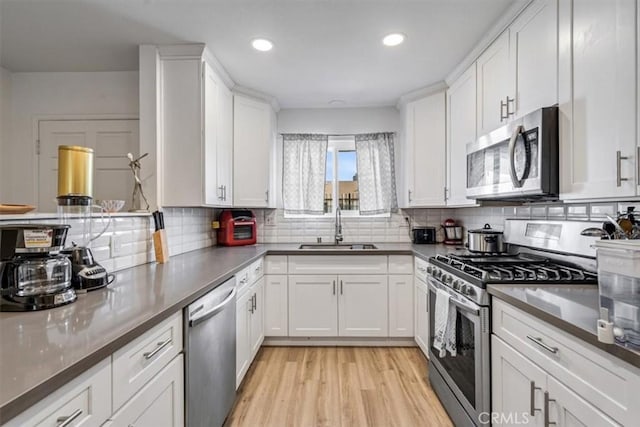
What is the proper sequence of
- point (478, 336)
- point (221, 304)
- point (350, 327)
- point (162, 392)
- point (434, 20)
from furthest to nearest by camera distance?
1. point (350, 327)
2. point (434, 20)
3. point (221, 304)
4. point (478, 336)
5. point (162, 392)

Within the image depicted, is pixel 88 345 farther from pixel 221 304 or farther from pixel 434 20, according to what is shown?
pixel 434 20

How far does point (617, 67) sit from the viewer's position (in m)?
1.18

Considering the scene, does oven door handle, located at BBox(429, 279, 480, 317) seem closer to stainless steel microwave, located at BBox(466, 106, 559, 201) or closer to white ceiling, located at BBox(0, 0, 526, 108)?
stainless steel microwave, located at BBox(466, 106, 559, 201)

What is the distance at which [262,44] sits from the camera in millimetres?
2260

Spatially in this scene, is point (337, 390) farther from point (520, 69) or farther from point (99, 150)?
point (99, 150)

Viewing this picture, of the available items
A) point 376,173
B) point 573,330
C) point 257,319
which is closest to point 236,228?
point 257,319

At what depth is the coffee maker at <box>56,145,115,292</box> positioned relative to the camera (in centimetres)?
141

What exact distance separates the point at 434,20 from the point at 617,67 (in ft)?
3.60

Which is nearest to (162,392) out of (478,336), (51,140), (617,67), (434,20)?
(478,336)

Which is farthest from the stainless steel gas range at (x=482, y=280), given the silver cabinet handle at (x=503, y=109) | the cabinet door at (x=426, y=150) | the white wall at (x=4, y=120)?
the white wall at (x=4, y=120)

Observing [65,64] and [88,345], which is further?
[65,64]

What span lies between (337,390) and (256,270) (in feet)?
3.55

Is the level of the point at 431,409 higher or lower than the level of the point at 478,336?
lower

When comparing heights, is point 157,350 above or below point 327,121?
below
